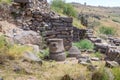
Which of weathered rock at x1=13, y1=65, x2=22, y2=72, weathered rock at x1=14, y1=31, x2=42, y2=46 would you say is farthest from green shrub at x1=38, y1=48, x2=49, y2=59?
weathered rock at x1=13, y1=65, x2=22, y2=72

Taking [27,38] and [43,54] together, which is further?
[27,38]

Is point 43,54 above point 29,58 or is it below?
below

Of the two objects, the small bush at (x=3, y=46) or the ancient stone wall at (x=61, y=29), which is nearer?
the small bush at (x=3, y=46)

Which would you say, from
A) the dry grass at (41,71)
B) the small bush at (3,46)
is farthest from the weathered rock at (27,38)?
the dry grass at (41,71)

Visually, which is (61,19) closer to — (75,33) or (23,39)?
(23,39)

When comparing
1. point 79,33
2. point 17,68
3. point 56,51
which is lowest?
point 79,33

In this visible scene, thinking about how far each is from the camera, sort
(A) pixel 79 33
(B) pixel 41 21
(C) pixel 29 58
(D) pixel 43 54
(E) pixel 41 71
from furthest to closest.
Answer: (A) pixel 79 33, (B) pixel 41 21, (D) pixel 43 54, (C) pixel 29 58, (E) pixel 41 71

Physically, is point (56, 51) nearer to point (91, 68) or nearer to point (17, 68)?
point (91, 68)

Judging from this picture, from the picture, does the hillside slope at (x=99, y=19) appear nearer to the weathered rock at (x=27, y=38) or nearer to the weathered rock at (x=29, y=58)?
the weathered rock at (x=27, y=38)

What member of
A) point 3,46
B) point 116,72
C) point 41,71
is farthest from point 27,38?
point 116,72

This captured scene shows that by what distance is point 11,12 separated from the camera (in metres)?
16.7

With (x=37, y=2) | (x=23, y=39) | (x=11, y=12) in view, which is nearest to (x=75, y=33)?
(x=37, y=2)

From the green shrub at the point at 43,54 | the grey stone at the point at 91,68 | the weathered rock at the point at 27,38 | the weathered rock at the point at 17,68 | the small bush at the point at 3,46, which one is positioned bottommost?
the green shrub at the point at 43,54

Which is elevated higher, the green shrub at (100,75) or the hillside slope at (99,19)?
the green shrub at (100,75)
